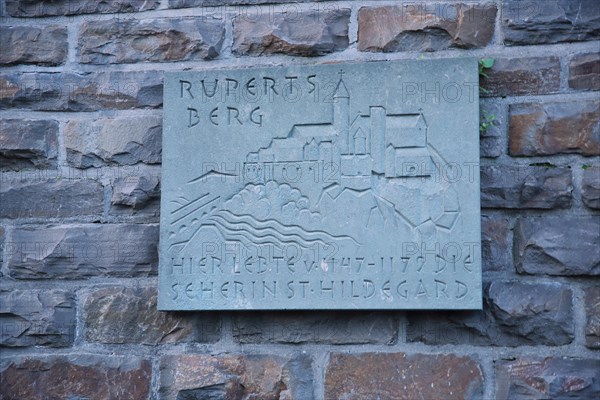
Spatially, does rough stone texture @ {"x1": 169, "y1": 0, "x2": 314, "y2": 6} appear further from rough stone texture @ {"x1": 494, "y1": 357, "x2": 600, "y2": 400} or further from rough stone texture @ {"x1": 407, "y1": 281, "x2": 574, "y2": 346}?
rough stone texture @ {"x1": 494, "y1": 357, "x2": 600, "y2": 400}

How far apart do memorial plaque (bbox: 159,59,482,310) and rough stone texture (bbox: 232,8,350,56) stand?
110 mm

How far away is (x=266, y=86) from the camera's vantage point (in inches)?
103

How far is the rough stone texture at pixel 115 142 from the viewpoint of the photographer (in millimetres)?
2691

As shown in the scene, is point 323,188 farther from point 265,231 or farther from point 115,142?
point 115,142

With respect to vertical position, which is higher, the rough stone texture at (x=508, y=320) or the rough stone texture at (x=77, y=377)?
the rough stone texture at (x=508, y=320)

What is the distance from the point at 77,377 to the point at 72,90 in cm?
98

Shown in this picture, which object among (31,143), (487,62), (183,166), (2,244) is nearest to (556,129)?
(487,62)

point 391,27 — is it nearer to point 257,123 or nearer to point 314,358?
point 257,123

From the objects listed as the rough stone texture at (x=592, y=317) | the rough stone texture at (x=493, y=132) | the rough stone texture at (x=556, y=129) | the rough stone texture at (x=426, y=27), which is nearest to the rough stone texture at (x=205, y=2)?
the rough stone texture at (x=426, y=27)

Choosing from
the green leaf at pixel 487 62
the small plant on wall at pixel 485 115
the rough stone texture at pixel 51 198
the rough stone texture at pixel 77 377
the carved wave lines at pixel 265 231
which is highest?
the green leaf at pixel 487 62

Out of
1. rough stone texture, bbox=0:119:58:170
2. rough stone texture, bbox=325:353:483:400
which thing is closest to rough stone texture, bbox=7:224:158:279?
rough stone texture, bbox=0:119:58:170

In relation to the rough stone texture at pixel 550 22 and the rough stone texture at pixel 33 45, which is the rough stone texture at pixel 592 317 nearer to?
the rough stone texture at pixel 550 22

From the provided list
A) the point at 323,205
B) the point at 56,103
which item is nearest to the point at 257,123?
the point at 323,205

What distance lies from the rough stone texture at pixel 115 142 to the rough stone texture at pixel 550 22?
1.22m
